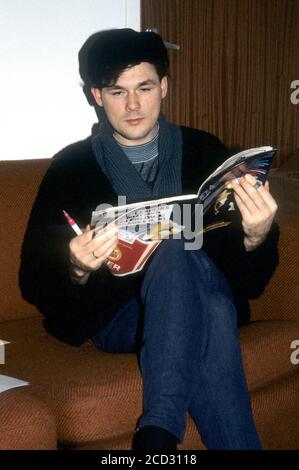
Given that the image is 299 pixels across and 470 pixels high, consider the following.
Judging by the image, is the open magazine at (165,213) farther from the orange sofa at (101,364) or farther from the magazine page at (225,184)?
the orange sofa at (101,364)

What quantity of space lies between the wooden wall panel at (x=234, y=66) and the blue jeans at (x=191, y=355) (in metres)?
1.18

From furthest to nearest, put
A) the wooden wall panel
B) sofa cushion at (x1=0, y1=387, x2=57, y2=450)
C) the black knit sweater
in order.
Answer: the wooden wall panel → the black knit sweater → sofa cushion at (x1=0, y1=387, x2=57, y2=450)

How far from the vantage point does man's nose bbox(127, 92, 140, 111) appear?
4.99 ft

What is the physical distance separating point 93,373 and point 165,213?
0.36 metres

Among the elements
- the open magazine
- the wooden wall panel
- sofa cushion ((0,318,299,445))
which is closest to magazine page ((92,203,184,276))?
the open magazine

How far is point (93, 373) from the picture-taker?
1.30m

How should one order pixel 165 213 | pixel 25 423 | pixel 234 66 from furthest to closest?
pixel 234 66
pixel 165 213
pixel 25 423

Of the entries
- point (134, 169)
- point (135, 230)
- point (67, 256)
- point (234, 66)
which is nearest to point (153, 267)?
point (135, 230)

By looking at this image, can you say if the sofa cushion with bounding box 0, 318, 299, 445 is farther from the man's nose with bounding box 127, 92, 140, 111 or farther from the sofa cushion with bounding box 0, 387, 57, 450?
the man's nose with bounding box 127, 92, 140, 111

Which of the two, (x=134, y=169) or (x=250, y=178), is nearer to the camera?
(x=250, y=178)

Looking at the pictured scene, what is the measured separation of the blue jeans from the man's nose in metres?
0.38

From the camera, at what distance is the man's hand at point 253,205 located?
127 centimetres

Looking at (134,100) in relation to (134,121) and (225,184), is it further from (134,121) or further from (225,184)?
(225,184)

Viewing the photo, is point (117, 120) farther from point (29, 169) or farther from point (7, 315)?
point (7, 315)
